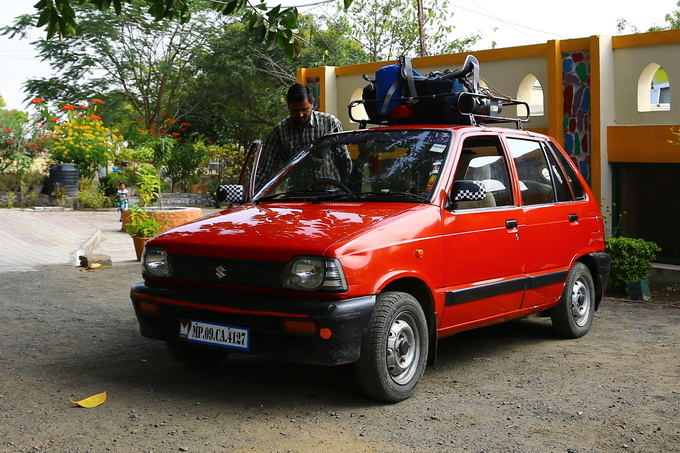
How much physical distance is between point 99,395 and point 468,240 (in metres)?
2.59

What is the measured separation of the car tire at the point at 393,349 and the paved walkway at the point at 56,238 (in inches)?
314

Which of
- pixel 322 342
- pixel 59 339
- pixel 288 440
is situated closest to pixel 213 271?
pixel 322 342

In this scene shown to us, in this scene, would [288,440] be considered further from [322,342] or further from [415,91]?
[415,91]

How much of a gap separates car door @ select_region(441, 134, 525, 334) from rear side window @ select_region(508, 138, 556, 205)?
21 cm

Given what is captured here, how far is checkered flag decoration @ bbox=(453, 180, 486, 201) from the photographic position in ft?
18.5

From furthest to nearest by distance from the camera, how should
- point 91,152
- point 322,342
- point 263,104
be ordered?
point 263,104 → point 91,152 → point 322,342

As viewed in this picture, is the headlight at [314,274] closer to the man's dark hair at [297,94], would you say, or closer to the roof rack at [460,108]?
the roof rack at [460,108]

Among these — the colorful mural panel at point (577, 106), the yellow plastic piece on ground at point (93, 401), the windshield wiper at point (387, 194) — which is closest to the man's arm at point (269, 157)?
the windshield wiper at point (387, 194)

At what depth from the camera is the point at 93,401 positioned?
523 centimetres

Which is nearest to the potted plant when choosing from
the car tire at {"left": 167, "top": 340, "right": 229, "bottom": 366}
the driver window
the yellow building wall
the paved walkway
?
the paved walkway

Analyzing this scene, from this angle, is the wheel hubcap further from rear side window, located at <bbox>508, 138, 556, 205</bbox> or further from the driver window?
the driver window

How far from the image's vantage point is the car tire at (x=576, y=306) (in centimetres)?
712

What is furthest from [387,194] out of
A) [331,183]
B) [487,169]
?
[487,169]

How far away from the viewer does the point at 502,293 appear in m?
6.16
